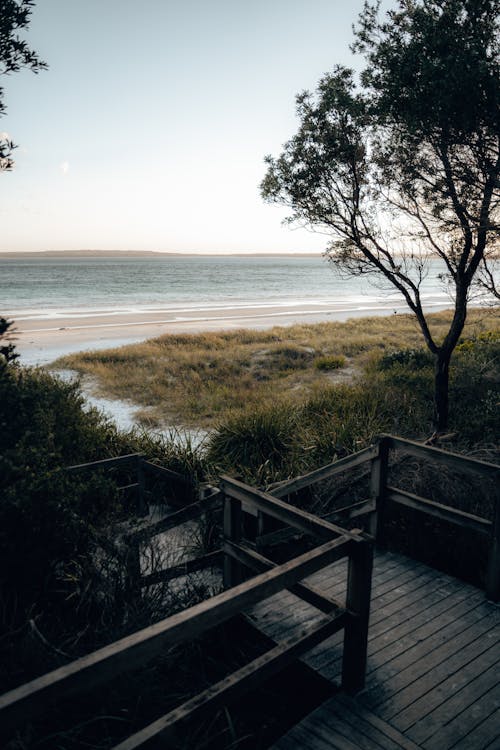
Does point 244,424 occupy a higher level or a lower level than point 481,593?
higher

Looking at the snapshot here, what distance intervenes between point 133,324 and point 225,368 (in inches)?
640

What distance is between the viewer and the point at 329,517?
5.85 metres

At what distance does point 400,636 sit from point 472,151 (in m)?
6.68

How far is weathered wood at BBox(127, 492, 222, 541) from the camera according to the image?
4676mm

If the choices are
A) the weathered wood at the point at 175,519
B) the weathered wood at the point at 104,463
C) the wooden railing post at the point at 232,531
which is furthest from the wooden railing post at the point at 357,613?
the weathered wood at the point at 104,463

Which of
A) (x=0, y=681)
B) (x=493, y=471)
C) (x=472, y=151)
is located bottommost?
(x=0, y=681)

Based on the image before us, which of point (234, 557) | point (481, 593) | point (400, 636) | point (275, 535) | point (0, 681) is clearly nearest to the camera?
point (0, 681)

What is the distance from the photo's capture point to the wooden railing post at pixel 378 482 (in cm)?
552

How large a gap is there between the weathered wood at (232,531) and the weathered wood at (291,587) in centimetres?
8

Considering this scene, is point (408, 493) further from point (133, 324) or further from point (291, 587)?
point (133, 324)

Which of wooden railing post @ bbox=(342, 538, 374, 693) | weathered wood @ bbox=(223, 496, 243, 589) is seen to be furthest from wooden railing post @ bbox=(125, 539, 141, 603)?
wooden railing post @ bbox=(342, 538, 374, 693)

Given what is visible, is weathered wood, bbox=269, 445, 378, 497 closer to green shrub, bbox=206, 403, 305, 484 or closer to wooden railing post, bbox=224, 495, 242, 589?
wooden railing post, bbox=224, 495, 242, 589

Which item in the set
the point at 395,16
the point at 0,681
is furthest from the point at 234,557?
the point at 395,16

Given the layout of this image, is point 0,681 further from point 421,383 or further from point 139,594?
point 421,383
